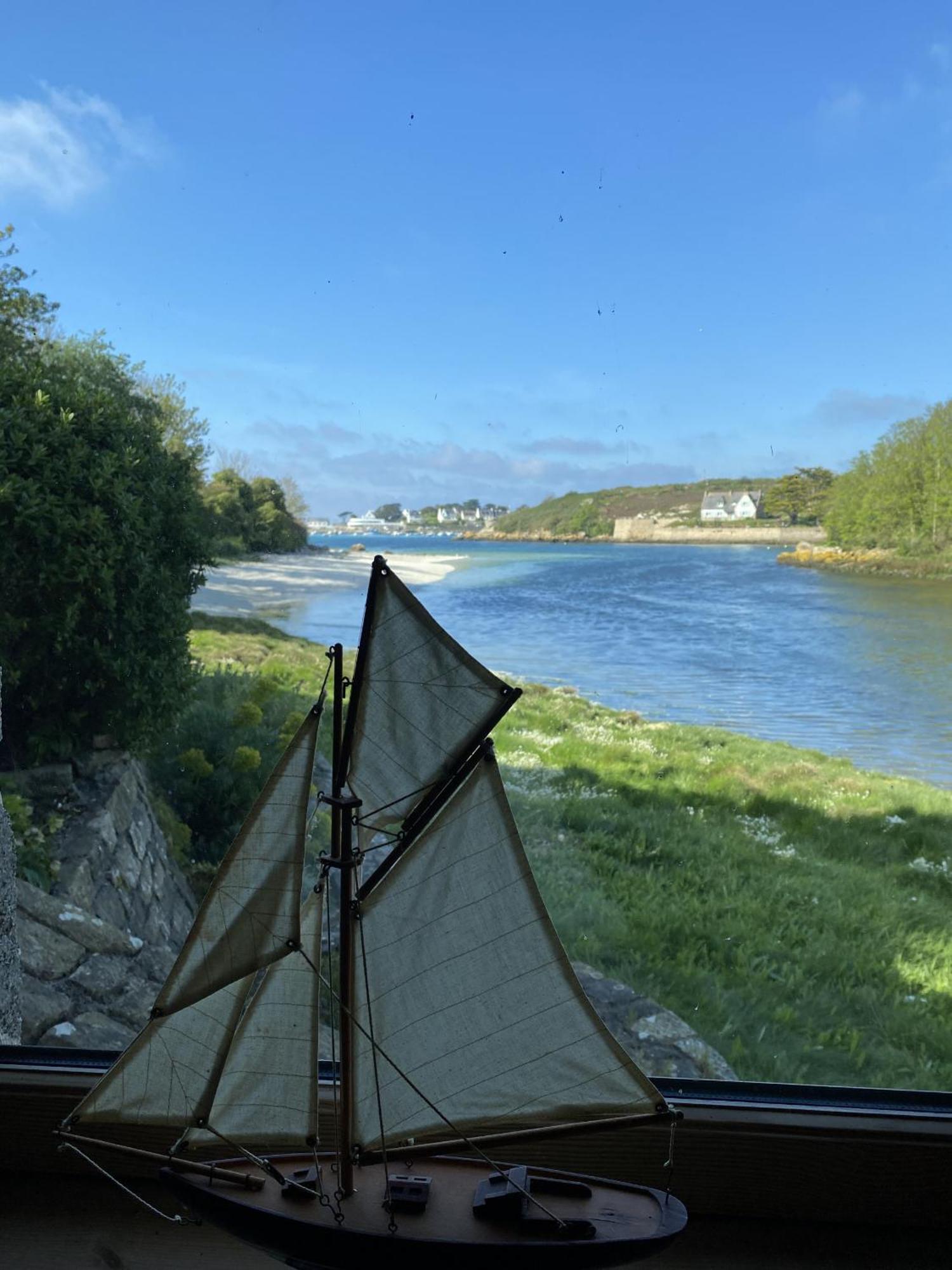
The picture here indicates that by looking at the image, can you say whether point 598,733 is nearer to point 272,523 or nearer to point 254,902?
point 272,523

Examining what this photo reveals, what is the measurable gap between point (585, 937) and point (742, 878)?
277 millimetres

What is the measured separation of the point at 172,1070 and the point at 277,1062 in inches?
4.2

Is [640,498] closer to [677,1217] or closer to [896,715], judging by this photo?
[896,715]

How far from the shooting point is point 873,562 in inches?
61.6

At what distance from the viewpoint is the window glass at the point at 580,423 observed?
5.02ft

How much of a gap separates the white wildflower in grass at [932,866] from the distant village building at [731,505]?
0.61 m

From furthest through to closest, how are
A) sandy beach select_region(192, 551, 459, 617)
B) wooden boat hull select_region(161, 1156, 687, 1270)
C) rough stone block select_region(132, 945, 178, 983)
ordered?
rough stone block select_region(132, 945, 178, 983) → sandy beach select_region(192, 551, 459, 617) → wooden boat hull select_region(161, 1156, 687, 1270)

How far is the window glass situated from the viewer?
1530 mm

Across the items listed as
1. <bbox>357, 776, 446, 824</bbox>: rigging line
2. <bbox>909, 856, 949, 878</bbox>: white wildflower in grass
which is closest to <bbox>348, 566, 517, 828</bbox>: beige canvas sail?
<bbox>357, 776, 446, 824</bbox>: rigging line

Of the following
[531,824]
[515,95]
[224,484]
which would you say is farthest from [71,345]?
[531,824]

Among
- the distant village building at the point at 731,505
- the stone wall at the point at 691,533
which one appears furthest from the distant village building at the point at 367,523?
the distant village building at the point at 731,505

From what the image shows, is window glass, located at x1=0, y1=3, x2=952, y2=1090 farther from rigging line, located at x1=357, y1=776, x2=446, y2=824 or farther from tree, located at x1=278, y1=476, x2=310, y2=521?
rigging line, located at x1=357, y1=776, x2=446, y2=824

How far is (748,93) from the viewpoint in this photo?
1520 millimetres

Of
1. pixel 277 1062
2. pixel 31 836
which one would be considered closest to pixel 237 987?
pixel 277 1062
